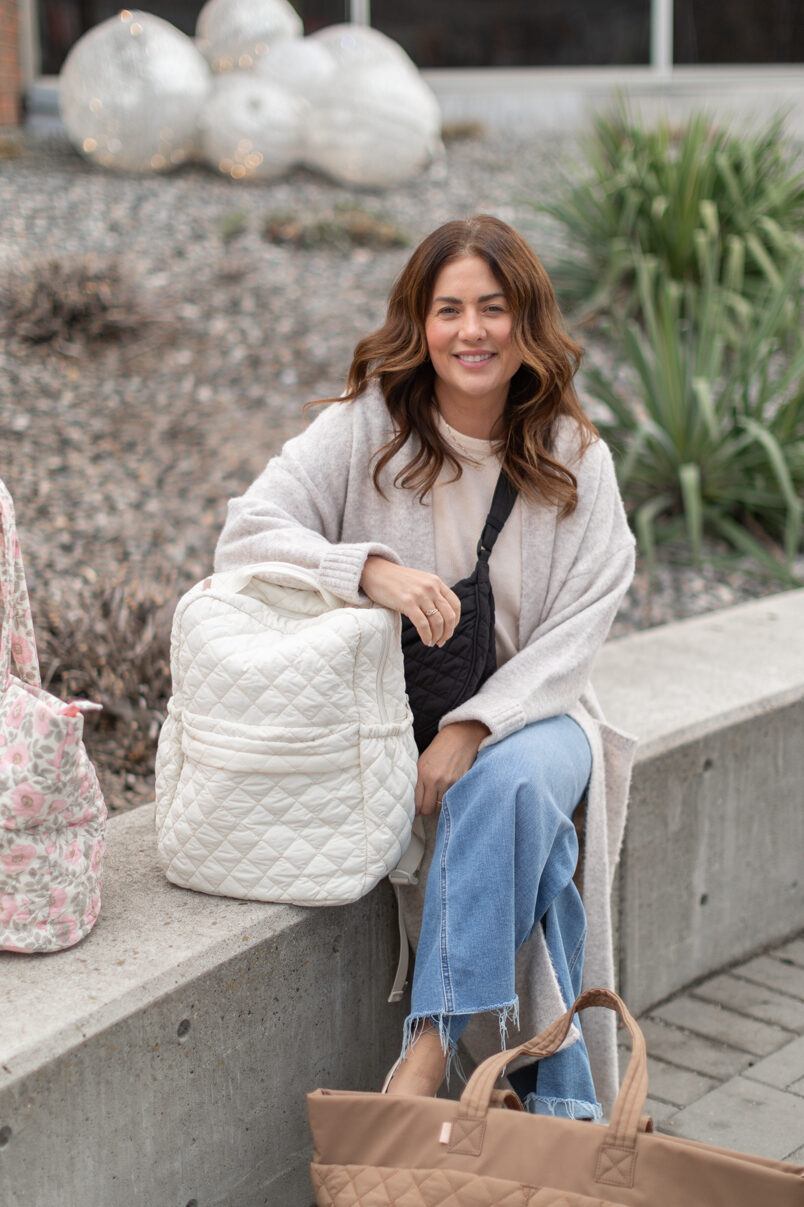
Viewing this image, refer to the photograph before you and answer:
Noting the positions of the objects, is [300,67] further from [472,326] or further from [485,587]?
[485,587]

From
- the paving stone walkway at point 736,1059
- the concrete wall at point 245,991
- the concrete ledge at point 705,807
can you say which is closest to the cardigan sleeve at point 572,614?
the concrete wall at point 245,991

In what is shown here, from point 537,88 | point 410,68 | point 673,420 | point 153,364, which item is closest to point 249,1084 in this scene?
point 673,420

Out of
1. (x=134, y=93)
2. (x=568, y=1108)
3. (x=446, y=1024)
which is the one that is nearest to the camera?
(x=446, y=1024)

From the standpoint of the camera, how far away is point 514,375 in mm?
2746

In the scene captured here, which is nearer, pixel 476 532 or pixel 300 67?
pixel 476 532

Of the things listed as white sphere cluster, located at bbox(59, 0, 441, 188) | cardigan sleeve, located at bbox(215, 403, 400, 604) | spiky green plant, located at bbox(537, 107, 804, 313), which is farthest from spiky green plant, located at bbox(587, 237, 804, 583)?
white sphere cluster, located at bbox(59, 0, 441, 188)

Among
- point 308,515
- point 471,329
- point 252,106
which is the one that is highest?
point 252,106

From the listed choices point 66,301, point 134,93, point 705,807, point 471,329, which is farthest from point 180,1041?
point 134,93

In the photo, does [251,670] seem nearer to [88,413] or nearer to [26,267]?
[88,413]

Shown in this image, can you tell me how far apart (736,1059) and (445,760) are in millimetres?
1171

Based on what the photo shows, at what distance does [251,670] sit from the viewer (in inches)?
85.2

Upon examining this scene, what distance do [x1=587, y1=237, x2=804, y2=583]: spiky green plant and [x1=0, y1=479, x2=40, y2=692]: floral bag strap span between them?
328 centimetres

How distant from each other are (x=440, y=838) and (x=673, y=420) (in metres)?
3.36

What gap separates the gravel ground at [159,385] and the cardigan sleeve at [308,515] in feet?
2.93
